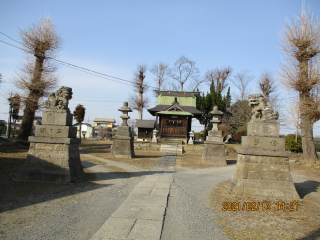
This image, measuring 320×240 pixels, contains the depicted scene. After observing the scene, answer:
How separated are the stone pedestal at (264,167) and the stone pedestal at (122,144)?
24.8ft

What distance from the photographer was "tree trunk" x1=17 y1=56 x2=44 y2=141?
585 inches

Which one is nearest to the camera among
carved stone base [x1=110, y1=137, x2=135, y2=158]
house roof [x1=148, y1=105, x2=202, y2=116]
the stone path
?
the stone path

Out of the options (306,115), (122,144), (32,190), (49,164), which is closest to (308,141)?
(306,115)

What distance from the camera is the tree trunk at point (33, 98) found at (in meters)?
14.9

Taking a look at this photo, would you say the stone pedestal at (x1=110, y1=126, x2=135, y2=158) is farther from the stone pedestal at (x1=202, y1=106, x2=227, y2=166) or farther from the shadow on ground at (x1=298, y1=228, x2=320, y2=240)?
the shadow on ground at (x1=298, y1=228, x2=320, y2=240)

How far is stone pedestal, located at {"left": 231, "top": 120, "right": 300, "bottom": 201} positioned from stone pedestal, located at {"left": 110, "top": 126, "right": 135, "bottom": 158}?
24.8 feet

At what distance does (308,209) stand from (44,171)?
6.54 m

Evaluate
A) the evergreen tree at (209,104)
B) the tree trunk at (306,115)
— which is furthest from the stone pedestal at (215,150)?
the evergreen tree at (209,104)

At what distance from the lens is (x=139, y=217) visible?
3.70m

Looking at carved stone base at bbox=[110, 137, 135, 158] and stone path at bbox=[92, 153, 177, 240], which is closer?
stone path at bbox=[92, 153, 177, 240]

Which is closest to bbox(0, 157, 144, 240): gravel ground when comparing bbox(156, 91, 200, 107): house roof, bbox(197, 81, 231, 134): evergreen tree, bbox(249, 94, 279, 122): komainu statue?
bbox(249, 94, 279, 122): komainu statue

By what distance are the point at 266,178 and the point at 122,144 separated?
8427 millimetres

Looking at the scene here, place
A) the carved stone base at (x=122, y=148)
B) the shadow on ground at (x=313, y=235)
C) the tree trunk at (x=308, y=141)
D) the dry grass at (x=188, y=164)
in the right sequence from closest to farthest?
→ the shadow on ground at (x=313, y=235) < the dry grass at (x=188, y=164) < the carved stone base at (x=122, y=148) < the tree trunk at (x=308, y=141)

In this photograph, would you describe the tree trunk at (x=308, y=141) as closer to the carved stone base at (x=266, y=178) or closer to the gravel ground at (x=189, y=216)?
the carved stone base at (x=266, y=178)
